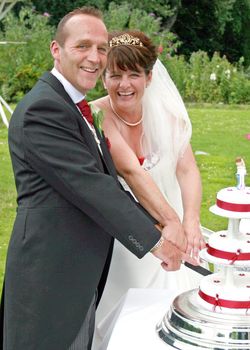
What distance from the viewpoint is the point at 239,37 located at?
94.5ft

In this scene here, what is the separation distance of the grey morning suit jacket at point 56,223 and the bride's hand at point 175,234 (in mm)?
340

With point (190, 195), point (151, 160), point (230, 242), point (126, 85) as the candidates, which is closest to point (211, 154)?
point (151, 160)

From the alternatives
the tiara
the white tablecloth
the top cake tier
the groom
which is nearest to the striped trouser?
the groom

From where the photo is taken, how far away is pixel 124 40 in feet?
11.6

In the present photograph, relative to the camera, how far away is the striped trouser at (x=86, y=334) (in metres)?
3.02

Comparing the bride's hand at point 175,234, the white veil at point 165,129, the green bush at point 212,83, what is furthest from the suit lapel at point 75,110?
the green bush at point 212,83

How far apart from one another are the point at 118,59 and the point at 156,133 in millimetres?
582

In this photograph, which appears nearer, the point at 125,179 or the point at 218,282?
the point at 218,282

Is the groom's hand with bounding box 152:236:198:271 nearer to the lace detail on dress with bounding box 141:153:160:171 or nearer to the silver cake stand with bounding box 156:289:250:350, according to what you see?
the silver cake stand with bounding box 156:289:250:350

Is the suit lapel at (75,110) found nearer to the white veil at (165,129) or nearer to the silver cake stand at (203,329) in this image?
the silver cake stand at (203,329)

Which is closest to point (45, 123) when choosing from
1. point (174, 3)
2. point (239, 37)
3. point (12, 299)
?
point (12, 299)

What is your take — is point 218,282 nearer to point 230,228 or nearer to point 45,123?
point 230,228

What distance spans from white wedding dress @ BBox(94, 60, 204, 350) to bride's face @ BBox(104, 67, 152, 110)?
0.28 m

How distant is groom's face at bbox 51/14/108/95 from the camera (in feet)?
9.32
